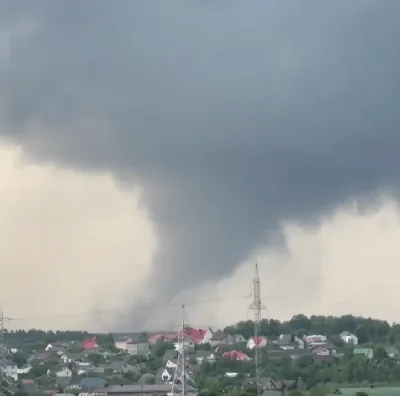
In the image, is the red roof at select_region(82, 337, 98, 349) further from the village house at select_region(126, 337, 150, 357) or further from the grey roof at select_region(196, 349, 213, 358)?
the grey roof at select_region(196, 349, 213, 358)

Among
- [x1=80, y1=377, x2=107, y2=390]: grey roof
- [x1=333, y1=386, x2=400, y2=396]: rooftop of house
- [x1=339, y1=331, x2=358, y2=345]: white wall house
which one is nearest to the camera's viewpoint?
[x1=333, y1=386, x2=400, y2=396]: rooftop of house

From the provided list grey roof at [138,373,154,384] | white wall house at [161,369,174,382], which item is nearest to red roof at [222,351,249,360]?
white wall house at [161,369,174,382]

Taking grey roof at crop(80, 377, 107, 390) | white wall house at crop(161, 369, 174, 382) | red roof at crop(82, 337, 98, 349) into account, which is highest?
red roof at crop(82, 337, 98, 349)

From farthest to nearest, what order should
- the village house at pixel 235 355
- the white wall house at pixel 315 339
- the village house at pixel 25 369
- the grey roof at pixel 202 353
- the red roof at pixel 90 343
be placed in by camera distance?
the red roof at pixel 90 343, the white wall house at pixel 315 339, the grey roof at pixel 202 353, the village house at pixel 25 369, the village house at pixel 235 355

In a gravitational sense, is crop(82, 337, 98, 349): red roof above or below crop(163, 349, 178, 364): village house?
above

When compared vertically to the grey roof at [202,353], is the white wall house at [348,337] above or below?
above

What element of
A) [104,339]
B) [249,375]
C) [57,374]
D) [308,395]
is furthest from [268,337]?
[308,395]

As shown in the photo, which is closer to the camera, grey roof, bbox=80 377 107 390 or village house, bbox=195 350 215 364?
grey roof, bbox=80 377 107 390

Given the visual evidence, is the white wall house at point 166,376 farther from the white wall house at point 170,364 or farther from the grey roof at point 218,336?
the grey roof at point 218,336

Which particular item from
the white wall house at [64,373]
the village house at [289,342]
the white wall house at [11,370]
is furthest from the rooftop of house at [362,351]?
the white wall house at [11,370]
